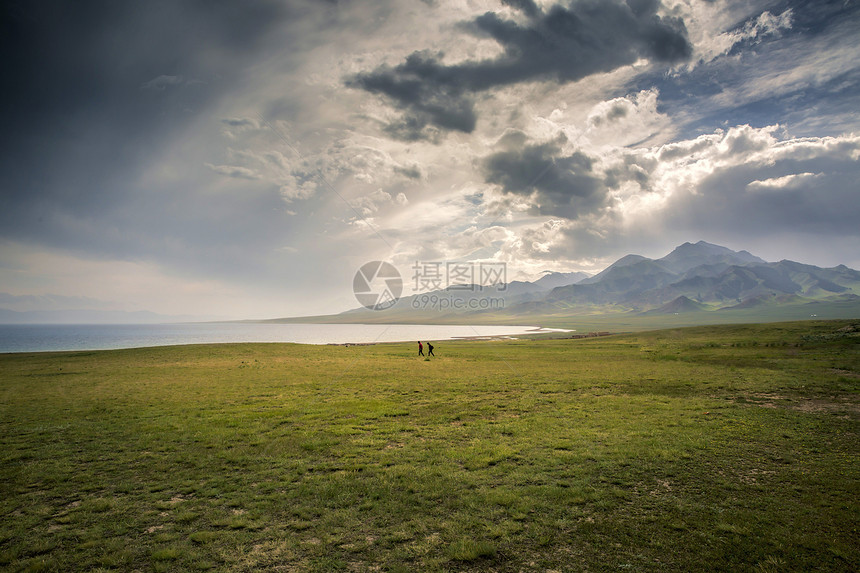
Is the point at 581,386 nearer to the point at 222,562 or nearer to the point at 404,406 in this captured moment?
the point at 404,406

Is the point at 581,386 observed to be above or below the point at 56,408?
below

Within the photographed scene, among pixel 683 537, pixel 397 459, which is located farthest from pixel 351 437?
pixel 683 537

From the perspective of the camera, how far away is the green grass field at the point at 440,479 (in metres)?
7.80

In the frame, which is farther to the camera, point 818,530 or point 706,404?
point 706,404

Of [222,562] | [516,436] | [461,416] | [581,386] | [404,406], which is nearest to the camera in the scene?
[222,562]

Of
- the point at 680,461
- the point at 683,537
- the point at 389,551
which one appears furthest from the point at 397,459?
the point at 680,461

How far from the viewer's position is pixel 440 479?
11.6 metres

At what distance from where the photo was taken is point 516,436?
52.5ft

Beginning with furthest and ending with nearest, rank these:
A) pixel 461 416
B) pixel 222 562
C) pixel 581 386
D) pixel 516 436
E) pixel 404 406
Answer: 1. pixel 581 386
2. pixel 404 406
3. pixel 461 416
4. pixel 516 436
5. pixel 222 562

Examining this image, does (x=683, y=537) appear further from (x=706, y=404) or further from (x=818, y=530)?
(x=706, y=404)

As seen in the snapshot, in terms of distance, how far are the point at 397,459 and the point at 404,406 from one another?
8.75 meters

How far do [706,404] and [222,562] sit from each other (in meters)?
25.0

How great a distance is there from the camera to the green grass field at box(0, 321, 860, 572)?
7801 mm

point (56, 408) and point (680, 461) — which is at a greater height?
point (56, 408)
